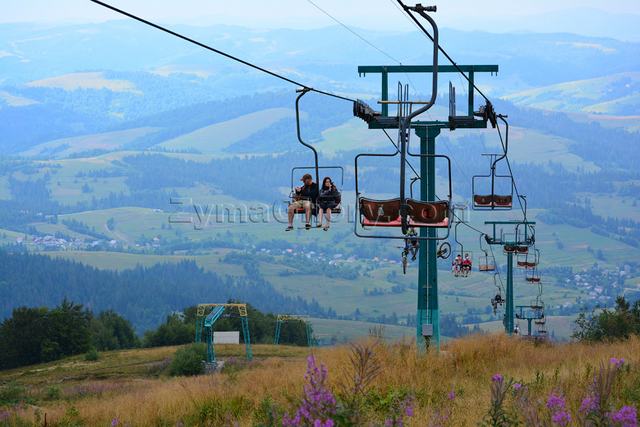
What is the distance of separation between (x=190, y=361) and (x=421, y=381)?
38983mm

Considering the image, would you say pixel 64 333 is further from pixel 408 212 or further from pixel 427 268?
pixel 408 212

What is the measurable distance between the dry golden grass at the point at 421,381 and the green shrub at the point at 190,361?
33.9 meters

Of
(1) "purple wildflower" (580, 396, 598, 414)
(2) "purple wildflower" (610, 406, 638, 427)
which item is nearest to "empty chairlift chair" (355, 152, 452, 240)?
(1) "purple wildflower" (580, 396, 598, 414)

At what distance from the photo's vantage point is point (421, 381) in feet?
50.8

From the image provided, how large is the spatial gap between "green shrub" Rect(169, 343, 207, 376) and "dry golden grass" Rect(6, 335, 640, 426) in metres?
33.9

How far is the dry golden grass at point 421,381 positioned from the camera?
44.2 feet

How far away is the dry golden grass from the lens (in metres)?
13.5

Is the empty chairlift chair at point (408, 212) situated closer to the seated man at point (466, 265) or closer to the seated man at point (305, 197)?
the seated man at point (305, 197)

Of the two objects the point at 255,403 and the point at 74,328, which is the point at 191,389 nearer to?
the point at 255,403

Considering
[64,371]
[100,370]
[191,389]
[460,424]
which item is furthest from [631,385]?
[64,371]

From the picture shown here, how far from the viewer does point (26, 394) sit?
40812 mm

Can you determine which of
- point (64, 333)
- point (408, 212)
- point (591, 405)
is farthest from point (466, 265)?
point (64, 333)

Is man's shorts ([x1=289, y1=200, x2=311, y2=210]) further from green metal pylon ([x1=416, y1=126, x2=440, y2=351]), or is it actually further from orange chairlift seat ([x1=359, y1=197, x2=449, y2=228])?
green metal pylon ([x1=416, y1=126, x2=440, y2=351])

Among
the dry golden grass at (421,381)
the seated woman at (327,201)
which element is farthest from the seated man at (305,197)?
the dry golden grass at (421,381)
